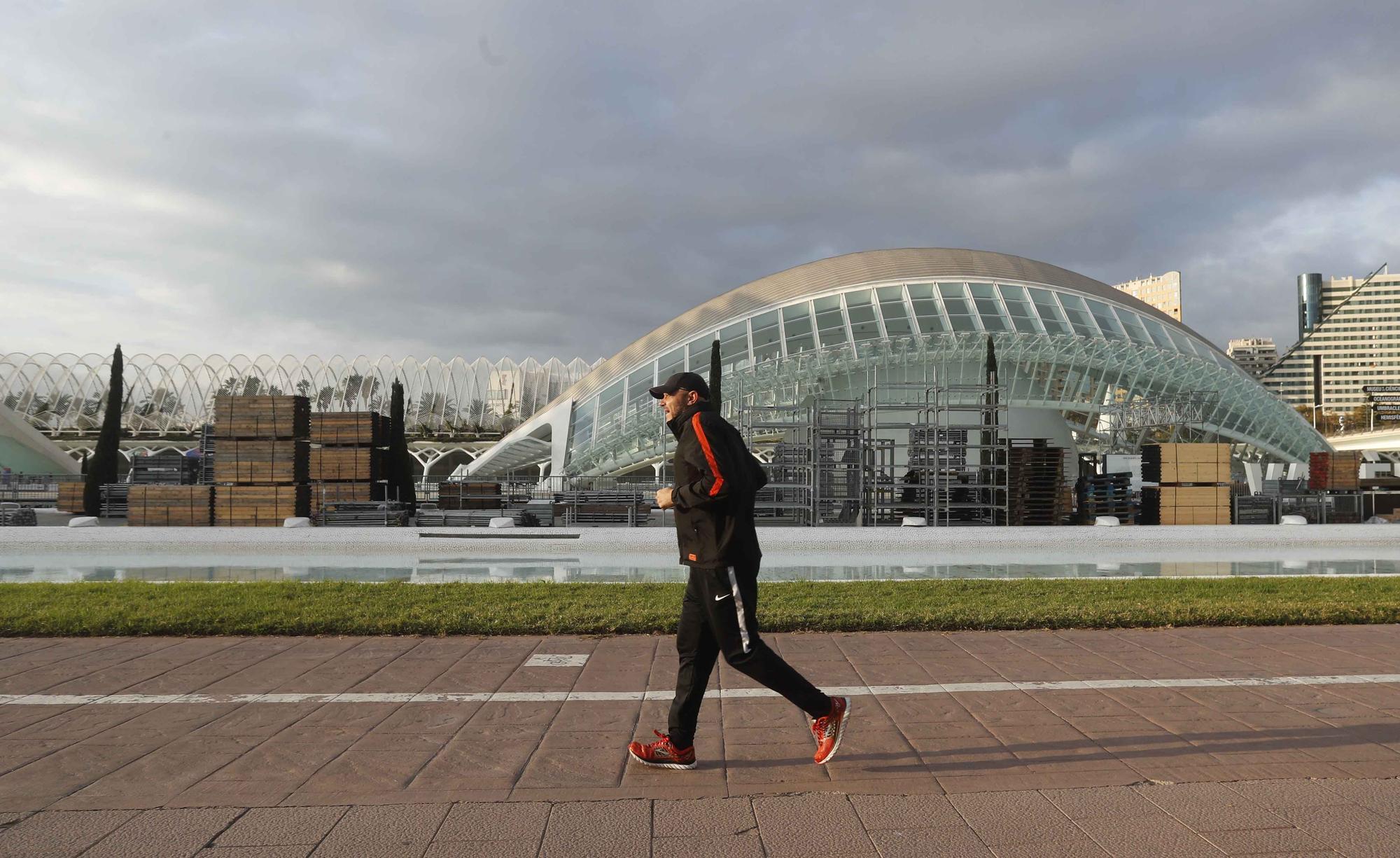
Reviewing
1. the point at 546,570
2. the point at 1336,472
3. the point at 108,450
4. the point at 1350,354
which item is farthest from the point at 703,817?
the point at 1350,354

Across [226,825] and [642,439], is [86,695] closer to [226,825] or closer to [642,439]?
[226,825]

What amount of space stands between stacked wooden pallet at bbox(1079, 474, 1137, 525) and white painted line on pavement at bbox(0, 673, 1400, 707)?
19125 mm

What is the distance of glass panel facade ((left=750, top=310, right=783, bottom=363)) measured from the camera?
112ft

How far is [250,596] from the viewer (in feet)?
31.1

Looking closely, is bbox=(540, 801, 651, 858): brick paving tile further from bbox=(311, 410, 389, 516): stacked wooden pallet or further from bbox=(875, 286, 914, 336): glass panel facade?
bbox=(875, 286, 914, 336): glass panel facade

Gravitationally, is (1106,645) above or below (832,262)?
below


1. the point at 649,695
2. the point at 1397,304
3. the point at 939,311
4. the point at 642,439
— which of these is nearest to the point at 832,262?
the point at 939,311

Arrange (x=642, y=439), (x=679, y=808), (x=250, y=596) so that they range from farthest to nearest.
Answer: (x=642, y=439) → (x=250, y=596) → (x=679, y=808)

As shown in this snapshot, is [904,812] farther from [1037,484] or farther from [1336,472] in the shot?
[1336,472]

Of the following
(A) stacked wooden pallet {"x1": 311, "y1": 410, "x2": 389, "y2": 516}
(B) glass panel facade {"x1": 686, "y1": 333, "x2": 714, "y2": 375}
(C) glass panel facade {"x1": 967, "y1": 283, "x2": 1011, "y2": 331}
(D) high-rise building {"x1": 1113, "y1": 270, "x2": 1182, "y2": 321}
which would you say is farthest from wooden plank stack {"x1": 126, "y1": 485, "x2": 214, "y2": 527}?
(D) high-rise building {"x1": 1113, "y1": 270, "x2": 1182, "y2": 321}

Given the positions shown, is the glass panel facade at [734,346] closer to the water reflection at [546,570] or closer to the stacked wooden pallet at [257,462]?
the stacked wooden pallet at [257,462]

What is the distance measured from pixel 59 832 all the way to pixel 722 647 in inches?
105

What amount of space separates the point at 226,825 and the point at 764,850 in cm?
207

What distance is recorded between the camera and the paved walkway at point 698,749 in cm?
342
